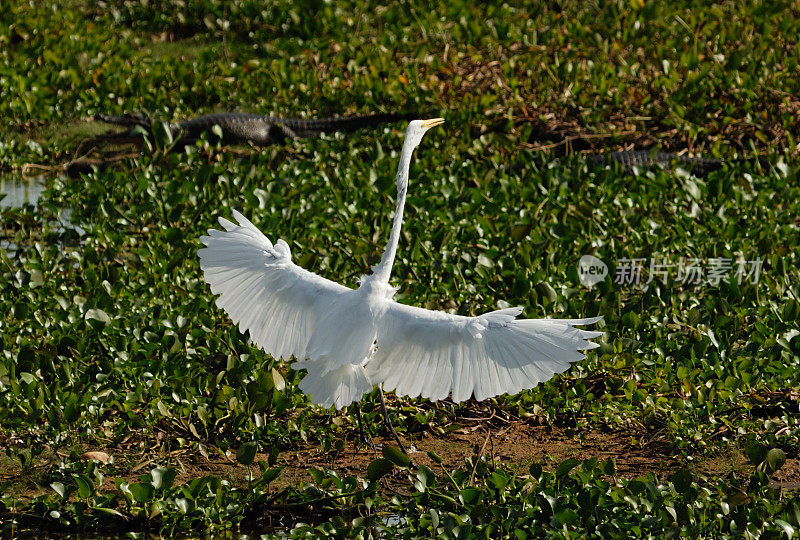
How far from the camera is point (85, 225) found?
19.6 ft

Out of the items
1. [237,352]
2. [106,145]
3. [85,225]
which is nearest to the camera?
[237,352]

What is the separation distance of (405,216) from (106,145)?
3116mm

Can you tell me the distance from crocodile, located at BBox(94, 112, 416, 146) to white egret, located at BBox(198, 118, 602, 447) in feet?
12.7

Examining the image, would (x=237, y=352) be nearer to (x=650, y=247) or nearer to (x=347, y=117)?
(x=650, y=247)

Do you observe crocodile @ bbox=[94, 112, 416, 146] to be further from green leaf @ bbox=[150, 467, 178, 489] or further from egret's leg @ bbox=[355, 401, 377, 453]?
green leaf @ bbox=[150, 467, 178, 489]

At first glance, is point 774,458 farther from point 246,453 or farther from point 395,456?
point 246,453

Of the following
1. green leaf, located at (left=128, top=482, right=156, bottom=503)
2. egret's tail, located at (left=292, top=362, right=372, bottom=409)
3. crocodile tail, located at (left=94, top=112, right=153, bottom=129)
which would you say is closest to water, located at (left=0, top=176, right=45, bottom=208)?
crocodile tail, located at (left=94, top=112, right=153, bottom=129)

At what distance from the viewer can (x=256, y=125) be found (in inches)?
319

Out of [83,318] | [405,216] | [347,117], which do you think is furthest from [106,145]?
[83,318]

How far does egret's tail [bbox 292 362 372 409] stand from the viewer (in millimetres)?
3836

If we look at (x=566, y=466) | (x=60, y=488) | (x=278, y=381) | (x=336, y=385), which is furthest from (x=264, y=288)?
(x=566, y=466)

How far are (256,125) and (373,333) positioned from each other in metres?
4.60

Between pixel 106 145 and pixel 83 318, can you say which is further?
pixel 106 145

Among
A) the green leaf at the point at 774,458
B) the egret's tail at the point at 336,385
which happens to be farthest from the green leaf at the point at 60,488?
the green leaf at the point at 774,458
